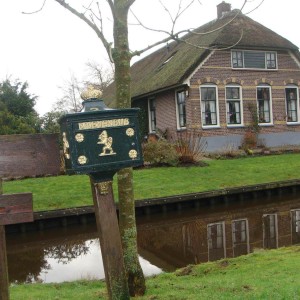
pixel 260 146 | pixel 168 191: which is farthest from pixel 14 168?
pixel 260 146

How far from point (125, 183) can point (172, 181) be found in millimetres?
10472

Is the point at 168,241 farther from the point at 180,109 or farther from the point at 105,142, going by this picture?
the point at 180,109

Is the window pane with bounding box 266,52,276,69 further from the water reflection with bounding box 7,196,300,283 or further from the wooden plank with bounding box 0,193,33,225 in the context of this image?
the wooden plank with bounding box 0,193,33,225

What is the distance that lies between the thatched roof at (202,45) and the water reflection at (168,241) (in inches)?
387

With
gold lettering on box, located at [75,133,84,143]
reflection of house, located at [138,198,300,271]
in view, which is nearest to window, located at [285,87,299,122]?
reflection of house, located at [138,198,300,271]

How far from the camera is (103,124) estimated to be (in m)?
3.85

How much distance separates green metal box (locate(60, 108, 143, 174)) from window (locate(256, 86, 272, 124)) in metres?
20.7

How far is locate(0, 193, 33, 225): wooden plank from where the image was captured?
3.63 metres

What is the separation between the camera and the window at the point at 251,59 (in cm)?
2317

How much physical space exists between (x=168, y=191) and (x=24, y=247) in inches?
201

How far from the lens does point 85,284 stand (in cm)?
649

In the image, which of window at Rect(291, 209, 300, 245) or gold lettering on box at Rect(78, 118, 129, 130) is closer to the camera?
gold lettering on box at Rect(78, 118, 129, 130)

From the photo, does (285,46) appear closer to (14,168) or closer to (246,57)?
(246,57)

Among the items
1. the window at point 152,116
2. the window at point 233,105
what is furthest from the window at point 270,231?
the window at point 152,116
